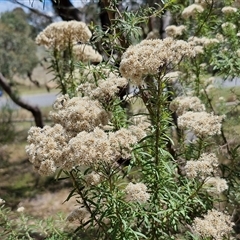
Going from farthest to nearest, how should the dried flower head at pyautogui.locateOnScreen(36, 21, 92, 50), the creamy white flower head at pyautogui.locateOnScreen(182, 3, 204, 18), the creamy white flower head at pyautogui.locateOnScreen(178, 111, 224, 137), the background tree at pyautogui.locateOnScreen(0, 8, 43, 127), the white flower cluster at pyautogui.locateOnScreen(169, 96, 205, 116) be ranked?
the background tree at pyautogui.locateOnScreen(0, 8, 43, 127)
the creamy white flower head at pyautogui.locateOnScreen(182, 3, 204, 18)
the dried flower head at pyautogui.locateOnScreen(36, 21, 92, 50)
the white flower cluster at pyautogui.locateOnScreen(169, 96, 205, 116)
the creamy white flower head at pyautogui.locateOnScreen(178, 111, 224, 137)

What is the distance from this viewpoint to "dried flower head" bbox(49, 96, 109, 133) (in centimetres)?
145

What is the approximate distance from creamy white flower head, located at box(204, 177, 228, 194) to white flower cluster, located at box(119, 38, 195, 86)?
59 centimetres

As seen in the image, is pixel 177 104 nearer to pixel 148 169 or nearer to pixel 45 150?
pixel 148 169

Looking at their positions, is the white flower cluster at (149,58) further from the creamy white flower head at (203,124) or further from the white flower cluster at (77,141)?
the creamy white flower head at (203,124)

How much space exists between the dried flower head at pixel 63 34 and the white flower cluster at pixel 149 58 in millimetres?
1280

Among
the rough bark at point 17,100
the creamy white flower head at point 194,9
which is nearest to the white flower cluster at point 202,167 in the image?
the creamy white flower head at point 194,9

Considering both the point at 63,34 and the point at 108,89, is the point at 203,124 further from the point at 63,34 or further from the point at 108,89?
the point at 63,34

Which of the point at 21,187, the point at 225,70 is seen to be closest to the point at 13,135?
the point at 21,187

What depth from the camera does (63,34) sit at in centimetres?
276

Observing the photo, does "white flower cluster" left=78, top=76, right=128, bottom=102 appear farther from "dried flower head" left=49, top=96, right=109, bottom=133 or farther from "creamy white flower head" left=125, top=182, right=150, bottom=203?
"creamy white flower head" left=125, top=182, right=150, bottom=203

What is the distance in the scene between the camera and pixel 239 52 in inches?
99.3

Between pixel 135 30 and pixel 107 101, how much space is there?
49 centimetres

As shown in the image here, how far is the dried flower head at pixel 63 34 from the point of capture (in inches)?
105

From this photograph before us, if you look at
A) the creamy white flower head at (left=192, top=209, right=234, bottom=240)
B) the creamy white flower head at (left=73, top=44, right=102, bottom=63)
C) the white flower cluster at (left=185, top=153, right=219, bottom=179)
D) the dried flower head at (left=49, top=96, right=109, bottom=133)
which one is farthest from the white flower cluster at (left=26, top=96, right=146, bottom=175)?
the creamy white flower head at (left=73, top=44, right=102, bottom=63)
